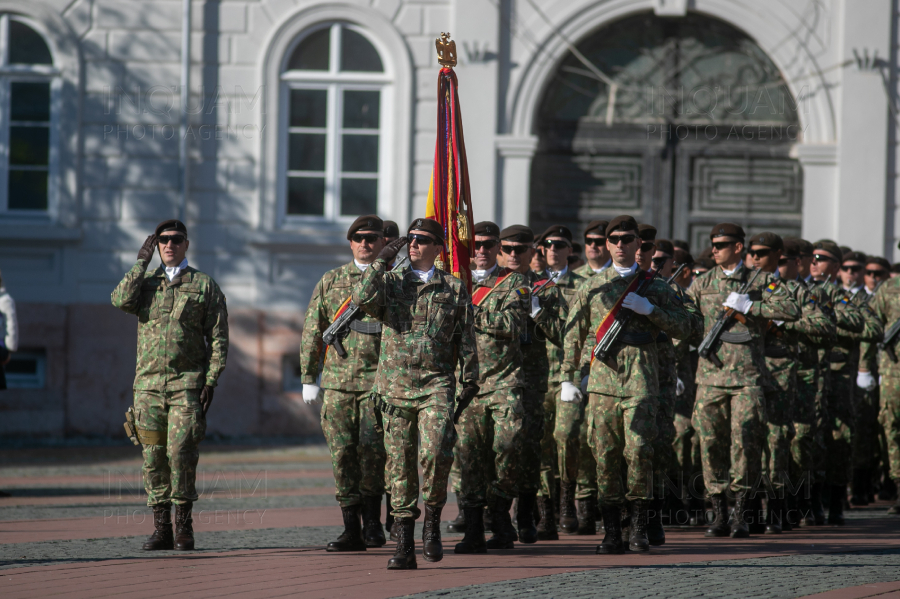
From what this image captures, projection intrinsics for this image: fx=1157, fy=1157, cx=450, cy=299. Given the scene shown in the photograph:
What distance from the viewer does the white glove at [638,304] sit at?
7.33m

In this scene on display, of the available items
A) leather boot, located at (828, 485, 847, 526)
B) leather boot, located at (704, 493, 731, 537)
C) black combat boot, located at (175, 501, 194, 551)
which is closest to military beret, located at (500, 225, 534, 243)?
leather boot, located at (704, 493, 731, 537)

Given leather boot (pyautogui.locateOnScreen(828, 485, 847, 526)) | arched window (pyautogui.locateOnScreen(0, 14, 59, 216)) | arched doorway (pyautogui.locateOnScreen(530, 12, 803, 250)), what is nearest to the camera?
leather boot (pyautogui.locateOnScreen(828, 485, 847, 526))

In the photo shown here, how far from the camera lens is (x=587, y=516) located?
8352mm

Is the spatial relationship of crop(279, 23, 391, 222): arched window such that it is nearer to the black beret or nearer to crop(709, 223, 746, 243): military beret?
the black beret

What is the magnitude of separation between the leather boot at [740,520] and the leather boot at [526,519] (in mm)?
1493

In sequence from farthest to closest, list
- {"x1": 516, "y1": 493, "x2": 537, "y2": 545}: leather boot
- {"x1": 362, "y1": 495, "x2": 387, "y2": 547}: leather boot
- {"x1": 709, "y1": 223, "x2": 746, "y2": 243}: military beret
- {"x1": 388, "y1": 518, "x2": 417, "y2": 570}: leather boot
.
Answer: {"x1": 709, "y1": 223, "x2": 746, "y2": 243}: military beret → {"x1": 516, "y1": 493, "x2": 537, "y2": 545}: leather boot → {"x1": 362, "y1": 495, "x2": 387, "y2": 547}: leather boot → {"x1": 388, "y1": 518, "x2": 417, "y2": 570}: leather boot

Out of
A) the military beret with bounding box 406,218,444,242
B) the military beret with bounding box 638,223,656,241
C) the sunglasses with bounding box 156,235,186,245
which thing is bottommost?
the sunglasses with bounding box 156,235,186,245

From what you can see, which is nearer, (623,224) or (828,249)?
(623,224)

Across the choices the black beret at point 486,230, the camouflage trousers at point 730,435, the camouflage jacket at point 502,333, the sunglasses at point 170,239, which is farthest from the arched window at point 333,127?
the camouflage trousers at point 730,435

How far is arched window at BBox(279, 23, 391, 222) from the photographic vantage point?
49.0 feet

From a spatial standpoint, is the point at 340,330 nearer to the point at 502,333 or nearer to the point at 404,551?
the point at 502,333

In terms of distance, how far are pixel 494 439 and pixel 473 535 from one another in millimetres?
652

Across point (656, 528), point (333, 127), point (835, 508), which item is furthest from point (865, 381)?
point (333, 127)

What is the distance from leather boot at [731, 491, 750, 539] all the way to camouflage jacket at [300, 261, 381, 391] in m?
2.85
